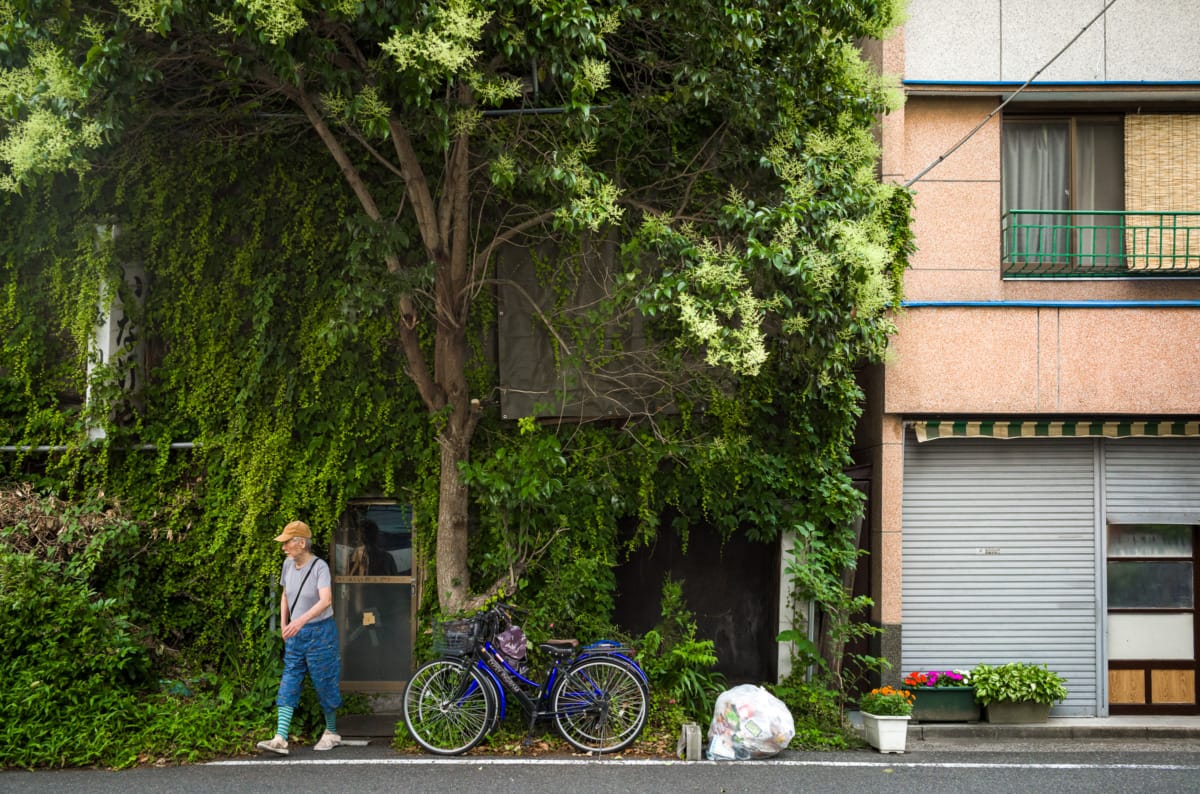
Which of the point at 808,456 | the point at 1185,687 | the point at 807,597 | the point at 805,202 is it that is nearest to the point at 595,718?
the point at 807,597

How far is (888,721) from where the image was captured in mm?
9172

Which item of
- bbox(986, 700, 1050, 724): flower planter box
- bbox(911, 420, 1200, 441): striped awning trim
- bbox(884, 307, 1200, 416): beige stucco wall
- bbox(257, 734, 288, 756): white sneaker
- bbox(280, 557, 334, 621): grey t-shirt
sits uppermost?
bbox(884, 307, 1200, 416): beige stucco wall

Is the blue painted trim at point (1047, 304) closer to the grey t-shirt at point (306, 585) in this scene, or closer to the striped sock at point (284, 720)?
the grey t-shirt at point (306, 585)

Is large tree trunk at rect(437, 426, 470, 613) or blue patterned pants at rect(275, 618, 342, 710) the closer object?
blue patterned pants at rect(275, 618, 342, 710)

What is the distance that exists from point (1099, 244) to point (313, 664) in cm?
910

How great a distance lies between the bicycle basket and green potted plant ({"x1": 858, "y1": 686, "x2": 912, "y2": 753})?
3.67 m

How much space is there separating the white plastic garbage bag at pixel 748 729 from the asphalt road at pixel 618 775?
128mm

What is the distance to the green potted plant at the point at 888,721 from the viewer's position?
30.1ft

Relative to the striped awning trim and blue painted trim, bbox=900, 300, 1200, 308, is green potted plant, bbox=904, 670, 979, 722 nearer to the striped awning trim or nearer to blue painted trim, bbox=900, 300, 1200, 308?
the striped awning trim

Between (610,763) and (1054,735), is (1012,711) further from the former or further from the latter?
(610,763)

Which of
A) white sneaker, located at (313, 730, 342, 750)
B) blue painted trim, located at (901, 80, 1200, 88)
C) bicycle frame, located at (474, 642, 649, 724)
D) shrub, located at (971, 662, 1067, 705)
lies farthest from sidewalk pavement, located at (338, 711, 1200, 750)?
blue painted trim, located at (901, 80, 1200, 88)

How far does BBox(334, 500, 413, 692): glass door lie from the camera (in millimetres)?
10711

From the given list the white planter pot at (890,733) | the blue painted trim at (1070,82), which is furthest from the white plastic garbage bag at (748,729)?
A: the blue painted trim at (1070,82)

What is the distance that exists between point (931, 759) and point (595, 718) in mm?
2981
